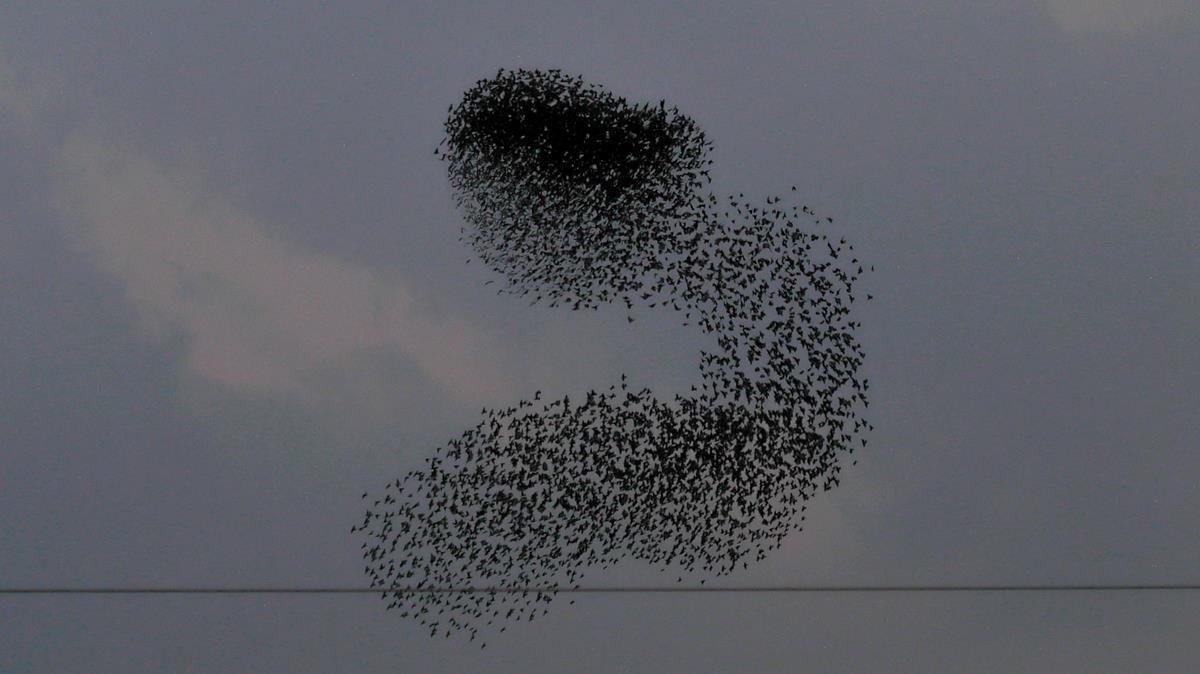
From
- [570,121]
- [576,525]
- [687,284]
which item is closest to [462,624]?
[576,525]

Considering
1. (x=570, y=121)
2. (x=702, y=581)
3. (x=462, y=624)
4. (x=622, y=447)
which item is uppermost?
(x=570, y=121)

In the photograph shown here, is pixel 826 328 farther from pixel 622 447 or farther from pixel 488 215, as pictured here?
pixel 488 215

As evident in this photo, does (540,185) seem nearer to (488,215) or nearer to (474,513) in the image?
(488,215)

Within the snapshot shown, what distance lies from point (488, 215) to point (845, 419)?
46.9 inches

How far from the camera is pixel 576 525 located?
3469 mm

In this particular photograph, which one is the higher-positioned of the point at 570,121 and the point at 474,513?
the point at 570,121

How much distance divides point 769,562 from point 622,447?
20.8 inches

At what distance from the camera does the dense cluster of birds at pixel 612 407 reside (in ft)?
11.3

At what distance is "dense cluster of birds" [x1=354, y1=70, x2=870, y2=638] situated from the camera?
136 inches

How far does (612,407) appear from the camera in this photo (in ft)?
11.4

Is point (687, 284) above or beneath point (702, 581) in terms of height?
above

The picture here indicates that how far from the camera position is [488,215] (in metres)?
3.52

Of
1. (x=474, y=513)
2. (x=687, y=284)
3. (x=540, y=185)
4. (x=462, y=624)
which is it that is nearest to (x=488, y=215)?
(x=540, y=185)

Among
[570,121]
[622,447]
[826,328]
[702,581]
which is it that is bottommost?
[702,581]
